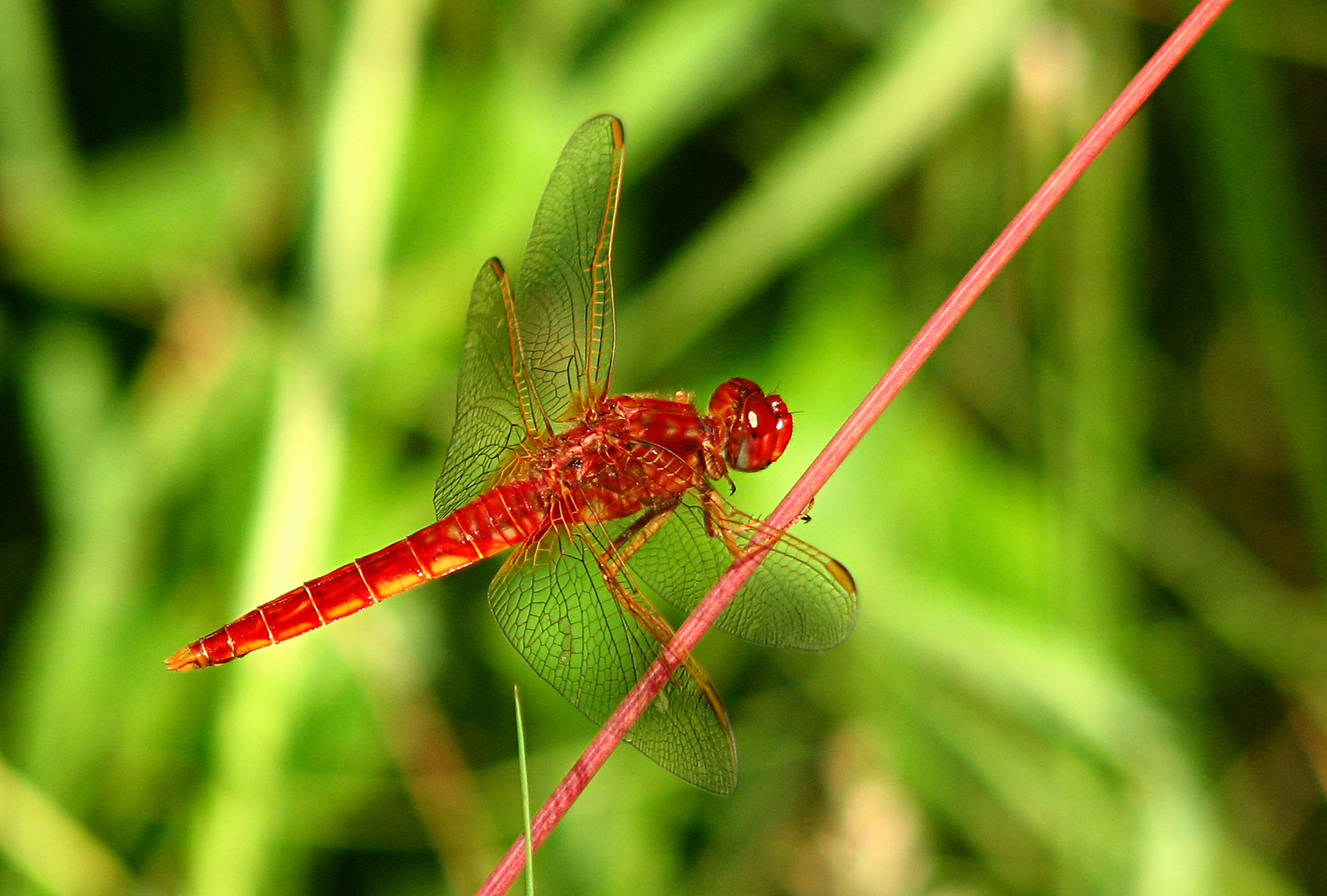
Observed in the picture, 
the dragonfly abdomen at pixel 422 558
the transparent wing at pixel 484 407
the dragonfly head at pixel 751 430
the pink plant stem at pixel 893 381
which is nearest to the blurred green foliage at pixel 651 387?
the dragonfly abdomen at pixel 422 558

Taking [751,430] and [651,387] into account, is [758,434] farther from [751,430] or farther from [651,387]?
[651,387]

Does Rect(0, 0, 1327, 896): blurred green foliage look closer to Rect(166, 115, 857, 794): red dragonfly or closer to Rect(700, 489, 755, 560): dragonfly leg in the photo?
Rect(166, 115, 857, 794): red dragonfly

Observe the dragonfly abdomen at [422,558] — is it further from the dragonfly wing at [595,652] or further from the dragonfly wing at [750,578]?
Result: the dragonfly wing at [750,578]

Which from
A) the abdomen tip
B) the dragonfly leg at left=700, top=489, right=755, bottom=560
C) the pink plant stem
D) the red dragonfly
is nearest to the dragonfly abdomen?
the red dragonfly

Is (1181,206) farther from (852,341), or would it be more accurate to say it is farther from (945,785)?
(945,785)

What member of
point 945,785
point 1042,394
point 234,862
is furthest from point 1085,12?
point 234,862

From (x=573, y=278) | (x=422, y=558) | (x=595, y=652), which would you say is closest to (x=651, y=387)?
(x=573, y=278)
